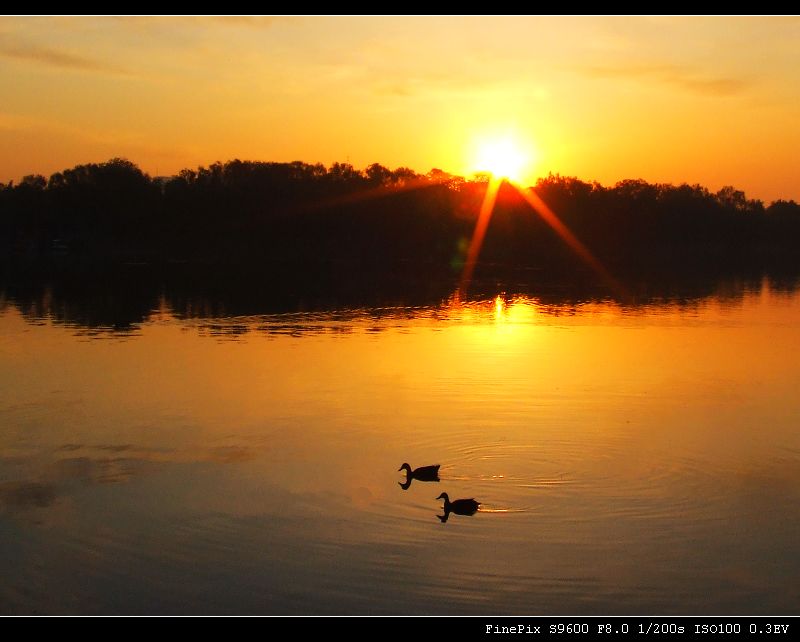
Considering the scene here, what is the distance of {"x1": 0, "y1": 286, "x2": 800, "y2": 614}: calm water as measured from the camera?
934 centimetres

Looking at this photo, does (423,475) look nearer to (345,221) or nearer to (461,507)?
(461,507)

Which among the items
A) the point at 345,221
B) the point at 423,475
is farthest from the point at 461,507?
the point at 345,221

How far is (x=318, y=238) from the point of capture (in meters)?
95.7

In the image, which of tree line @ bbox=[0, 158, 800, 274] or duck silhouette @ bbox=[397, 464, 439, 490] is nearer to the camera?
duck silhouette @ bbox=[397, 464, 439, 490]

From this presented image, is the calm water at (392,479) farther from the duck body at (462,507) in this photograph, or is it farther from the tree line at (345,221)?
the tree line at (345,221)

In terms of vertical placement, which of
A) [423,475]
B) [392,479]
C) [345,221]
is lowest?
[392,479]

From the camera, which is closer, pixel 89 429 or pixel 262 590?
pixel 262 590

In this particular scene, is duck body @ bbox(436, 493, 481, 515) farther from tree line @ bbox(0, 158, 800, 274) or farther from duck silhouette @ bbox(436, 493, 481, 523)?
tree line @ bbox(0, 158, 800, 274)

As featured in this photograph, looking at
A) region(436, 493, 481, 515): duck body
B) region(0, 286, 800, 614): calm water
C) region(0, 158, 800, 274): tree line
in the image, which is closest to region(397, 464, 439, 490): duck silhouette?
region(0, 286, 800, 614): calm water

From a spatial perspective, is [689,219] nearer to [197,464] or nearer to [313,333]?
[313,333]

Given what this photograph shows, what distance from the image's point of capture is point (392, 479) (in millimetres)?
12750

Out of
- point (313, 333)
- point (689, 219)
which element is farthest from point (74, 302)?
point (689, 219)
